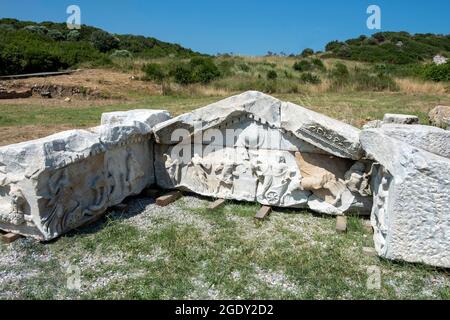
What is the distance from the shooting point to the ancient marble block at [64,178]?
11.9 ft

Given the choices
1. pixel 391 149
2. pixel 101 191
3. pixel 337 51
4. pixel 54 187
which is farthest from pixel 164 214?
pixel 337 51

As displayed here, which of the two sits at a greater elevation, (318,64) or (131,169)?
(318,64)

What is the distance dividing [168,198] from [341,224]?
1989 millimetres

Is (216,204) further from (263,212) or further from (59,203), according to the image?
(59,203)

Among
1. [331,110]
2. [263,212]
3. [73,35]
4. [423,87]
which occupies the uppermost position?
[73,35]

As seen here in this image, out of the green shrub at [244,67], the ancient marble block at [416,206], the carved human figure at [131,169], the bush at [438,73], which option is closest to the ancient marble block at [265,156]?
the carved human figure at [131,169]

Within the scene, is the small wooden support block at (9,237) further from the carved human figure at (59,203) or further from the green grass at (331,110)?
the green grass at (331,110)

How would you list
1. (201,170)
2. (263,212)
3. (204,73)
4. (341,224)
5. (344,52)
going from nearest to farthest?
1. (341,224)
2. (263,212)
3. (201,170)
4. (204,73)
5. (344,52)

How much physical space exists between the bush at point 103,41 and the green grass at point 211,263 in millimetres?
25175

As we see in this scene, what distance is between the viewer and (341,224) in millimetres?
4145

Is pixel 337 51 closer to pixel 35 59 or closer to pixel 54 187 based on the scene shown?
pixel 35 59

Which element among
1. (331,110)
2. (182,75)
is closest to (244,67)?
(182,75)

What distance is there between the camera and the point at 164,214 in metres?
4.55

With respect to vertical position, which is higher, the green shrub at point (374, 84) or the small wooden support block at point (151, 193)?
the green shrub at point (374, 84)
